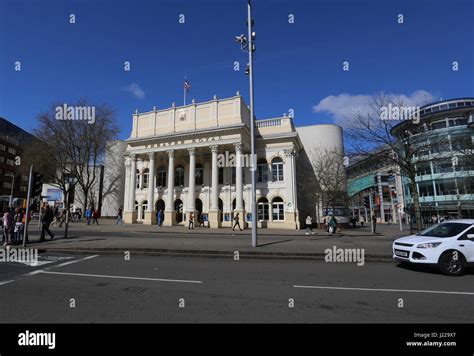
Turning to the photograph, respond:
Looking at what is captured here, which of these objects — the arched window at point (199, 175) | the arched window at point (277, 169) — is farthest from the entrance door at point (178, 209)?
the arched window at point (277, 169)

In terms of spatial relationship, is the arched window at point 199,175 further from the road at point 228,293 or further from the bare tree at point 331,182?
the road at point 228,293

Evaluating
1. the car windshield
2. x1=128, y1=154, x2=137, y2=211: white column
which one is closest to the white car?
the car windshield

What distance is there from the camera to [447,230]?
29.6 feet

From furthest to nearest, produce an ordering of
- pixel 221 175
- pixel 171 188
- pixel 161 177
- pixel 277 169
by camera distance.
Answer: pixel 161 177 < pixel 221 175 < pixel 171 188 < pixel 277 169

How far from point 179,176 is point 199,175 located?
3.49 meters

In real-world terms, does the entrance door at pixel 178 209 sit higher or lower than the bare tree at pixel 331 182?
lower

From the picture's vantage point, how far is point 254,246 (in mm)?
13148

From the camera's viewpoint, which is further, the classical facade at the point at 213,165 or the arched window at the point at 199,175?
the arched window at the point at 199,175

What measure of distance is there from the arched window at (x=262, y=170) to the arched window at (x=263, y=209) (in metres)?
2.80

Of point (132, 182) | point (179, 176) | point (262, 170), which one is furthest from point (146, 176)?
point (262, 170)

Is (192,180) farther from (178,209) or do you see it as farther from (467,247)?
(467,247)

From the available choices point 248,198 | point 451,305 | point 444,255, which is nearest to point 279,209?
point 248,198

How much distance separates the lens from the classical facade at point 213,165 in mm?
33812

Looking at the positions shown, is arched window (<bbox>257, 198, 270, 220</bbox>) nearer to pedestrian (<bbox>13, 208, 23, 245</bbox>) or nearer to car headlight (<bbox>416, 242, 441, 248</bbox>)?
pedestrian (<bbox>13, 208, 23, 245</bbox>)
